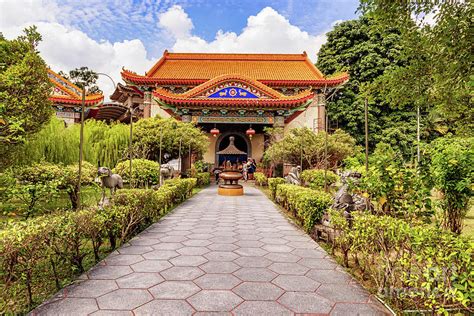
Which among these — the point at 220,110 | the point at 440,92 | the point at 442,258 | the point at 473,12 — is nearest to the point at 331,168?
the point at 220,110

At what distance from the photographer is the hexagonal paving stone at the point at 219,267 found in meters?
3.29

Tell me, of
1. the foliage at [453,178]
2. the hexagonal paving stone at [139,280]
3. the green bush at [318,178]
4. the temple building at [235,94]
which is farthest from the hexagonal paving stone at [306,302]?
the temple building at [235,94]

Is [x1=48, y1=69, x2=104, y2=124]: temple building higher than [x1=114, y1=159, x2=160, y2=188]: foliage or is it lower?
higher

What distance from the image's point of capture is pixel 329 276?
318cm

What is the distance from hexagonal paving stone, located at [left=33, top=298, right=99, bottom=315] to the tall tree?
2251 cm

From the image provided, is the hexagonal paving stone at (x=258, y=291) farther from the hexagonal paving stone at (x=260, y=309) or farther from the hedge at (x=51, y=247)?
the hedge at (x=51, y=247)

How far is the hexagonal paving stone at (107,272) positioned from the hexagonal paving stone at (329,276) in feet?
6.77

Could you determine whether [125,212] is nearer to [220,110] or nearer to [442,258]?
[442,258]

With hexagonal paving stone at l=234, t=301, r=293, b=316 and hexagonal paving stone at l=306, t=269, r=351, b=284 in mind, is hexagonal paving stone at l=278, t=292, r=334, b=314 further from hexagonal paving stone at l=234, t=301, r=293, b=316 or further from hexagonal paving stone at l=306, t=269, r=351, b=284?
hexagonal paving stone at l=306, t=269, r=351, b=284

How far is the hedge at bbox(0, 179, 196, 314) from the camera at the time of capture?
2359mm

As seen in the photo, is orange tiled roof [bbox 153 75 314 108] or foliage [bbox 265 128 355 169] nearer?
foliage [bbox 265 128 355 169]

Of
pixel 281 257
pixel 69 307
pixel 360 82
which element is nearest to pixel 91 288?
pixel 69 307

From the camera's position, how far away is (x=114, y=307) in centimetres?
241

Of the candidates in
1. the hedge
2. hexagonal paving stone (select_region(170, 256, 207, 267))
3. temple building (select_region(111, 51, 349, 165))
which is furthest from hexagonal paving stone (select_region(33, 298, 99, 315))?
temple building (select_region(111, 51, 349, 165))
